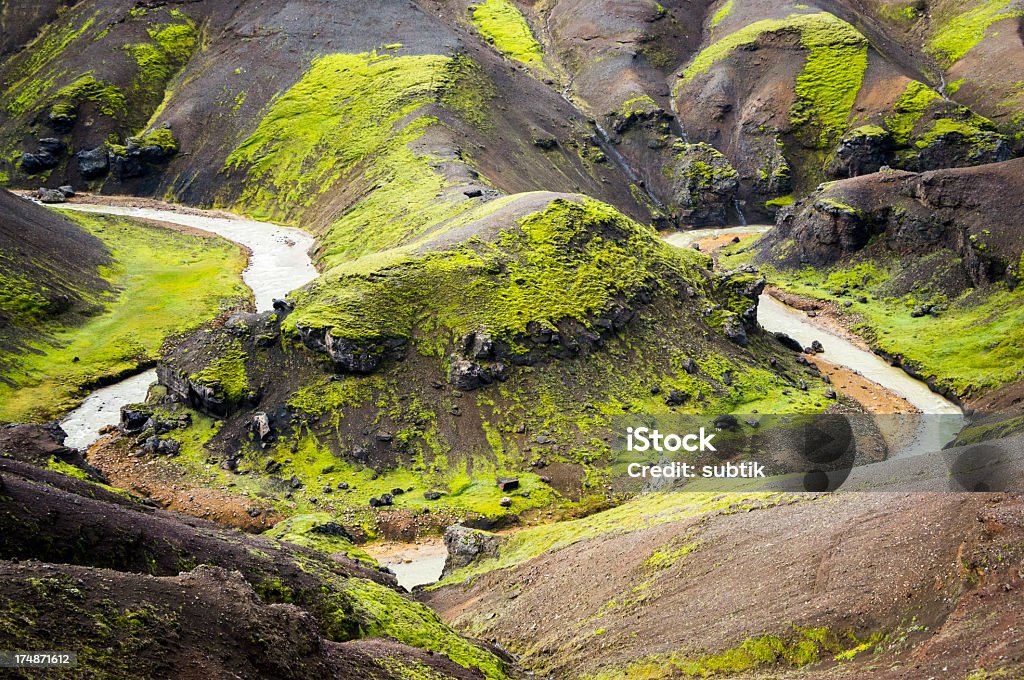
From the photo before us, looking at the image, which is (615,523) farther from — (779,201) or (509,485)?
(779,201)

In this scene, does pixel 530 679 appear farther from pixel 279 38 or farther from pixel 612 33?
pixel 612 33

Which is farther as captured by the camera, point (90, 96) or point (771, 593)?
point (90, 96)

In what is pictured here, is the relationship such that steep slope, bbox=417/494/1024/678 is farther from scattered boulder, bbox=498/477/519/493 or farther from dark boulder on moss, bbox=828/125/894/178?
dark boulder on moss, bbox=828/125/894/178

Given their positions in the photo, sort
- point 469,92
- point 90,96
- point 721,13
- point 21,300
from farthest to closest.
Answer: point 721,13 → point 90,96 → point 469,92 → point 21,300

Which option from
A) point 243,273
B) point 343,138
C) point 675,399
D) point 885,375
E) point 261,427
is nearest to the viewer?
point 261,427

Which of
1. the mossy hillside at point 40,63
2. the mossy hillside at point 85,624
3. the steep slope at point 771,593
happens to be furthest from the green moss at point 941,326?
the mossy hillside at point 40,63

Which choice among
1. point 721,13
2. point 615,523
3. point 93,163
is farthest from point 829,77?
point 615,523

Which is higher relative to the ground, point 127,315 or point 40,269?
point 40,269

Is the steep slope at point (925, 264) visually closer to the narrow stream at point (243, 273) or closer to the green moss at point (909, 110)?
the green moss at point (909, 110)
